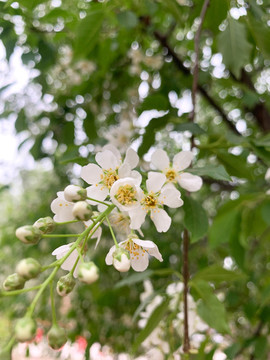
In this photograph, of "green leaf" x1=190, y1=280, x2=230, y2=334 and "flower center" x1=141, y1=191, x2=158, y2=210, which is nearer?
"flower center" x1=141, y1=191, x2=158, y2=210

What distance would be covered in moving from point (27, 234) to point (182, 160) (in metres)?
0.39

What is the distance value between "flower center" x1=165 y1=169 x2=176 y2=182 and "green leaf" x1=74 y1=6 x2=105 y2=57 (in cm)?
51

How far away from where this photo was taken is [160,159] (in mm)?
892

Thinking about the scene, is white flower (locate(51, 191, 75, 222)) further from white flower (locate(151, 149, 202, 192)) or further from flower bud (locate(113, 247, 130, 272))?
Result: white flower (locate(151, 149, 202, 192))

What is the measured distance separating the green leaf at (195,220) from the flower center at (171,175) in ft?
0.28

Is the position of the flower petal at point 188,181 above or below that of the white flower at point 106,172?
below

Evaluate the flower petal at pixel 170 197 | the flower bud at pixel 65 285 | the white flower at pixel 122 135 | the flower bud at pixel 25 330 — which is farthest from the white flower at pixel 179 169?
the white flower at pixel 122 135

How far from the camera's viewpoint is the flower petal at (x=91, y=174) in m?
0.72

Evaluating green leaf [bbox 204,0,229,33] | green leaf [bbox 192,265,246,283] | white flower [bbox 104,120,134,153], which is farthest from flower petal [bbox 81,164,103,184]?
white flower [bbox 104,120,134,153]

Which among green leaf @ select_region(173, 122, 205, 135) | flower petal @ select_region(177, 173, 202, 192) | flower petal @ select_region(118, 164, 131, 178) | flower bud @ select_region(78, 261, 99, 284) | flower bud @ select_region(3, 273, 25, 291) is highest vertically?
flower bud @ select_region(3, 273, 25, 291)

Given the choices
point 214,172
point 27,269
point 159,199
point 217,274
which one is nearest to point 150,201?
point 159,199

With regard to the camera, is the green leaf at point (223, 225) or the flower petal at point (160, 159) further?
the green leaf at point (223, 225)

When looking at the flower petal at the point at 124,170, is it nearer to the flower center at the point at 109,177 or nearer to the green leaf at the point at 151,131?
the flower center at the point at 109,177

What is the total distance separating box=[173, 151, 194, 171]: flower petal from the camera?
0.86m
